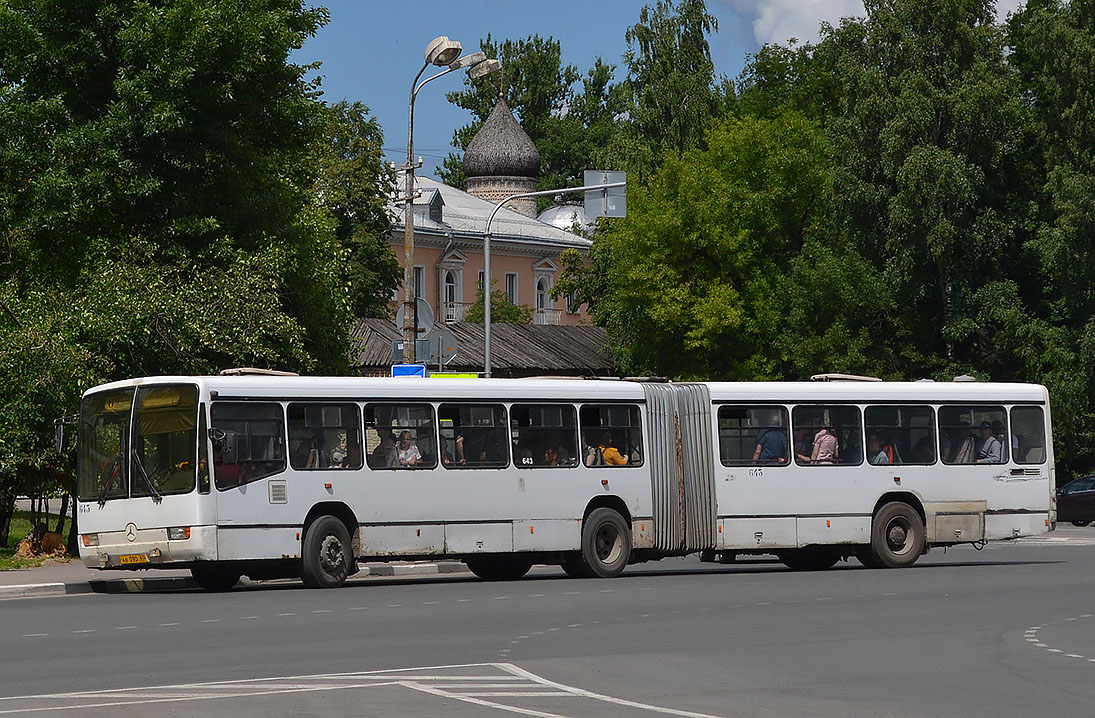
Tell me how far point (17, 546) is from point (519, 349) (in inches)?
1734

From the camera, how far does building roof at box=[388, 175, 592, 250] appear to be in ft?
323

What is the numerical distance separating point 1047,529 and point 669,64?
46.1m

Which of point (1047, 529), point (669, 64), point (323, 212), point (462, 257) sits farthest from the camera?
point (462, 257)

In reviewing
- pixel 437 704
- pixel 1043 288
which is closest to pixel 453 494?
pixel 437 704

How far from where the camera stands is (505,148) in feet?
362

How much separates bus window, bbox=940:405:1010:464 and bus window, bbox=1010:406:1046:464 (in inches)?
8.1

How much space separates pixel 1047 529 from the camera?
92.9 feet

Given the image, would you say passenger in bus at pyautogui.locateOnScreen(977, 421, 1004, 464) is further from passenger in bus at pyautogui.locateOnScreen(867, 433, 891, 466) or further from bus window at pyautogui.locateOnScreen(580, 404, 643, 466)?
bus window at pyautogui.locateOnScreen(580, 404, 643, 466)

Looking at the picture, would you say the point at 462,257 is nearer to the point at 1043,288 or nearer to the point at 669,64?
the point at 669,64

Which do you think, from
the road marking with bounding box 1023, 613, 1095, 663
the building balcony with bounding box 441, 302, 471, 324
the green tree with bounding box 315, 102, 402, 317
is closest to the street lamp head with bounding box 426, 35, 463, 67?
the road marking with bounding box 1023, 613, 1095, 663

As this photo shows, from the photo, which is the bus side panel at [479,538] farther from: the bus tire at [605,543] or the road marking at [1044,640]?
the road marking at [1044,640]

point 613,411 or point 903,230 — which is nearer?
point 613,411

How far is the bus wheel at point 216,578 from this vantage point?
23.8 metres

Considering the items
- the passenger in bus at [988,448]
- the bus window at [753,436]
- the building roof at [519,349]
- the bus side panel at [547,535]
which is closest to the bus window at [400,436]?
the bus side panel at [547,535]
